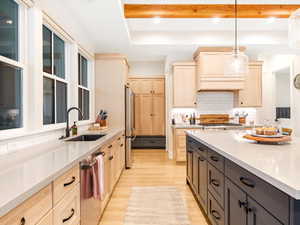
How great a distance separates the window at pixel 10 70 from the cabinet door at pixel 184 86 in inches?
133

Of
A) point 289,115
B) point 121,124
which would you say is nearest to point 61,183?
point 121,124

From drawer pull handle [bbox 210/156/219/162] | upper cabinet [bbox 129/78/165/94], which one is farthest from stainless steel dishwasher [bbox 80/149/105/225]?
upper cabinet [bbox 129/78/165/94]

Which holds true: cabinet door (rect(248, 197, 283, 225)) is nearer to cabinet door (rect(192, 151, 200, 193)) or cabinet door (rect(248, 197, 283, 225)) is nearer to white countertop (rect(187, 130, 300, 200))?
white countertop (rect(187, 130, 300, 200))

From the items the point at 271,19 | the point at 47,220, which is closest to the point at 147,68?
the point at 271,19

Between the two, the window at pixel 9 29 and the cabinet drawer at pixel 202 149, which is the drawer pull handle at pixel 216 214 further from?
the window at pixel 9 29

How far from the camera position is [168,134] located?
5441 mm

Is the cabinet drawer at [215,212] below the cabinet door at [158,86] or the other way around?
below

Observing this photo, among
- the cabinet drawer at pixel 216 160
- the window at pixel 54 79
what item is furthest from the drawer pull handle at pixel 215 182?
the window at pixel 54 79

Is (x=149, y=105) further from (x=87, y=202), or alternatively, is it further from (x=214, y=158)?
(x=87, y=202)

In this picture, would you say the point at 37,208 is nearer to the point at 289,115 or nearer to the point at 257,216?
the point at 257,216

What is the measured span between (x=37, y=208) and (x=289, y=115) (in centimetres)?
580

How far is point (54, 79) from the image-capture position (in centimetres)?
268

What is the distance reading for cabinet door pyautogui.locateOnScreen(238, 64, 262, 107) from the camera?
15.6 feet

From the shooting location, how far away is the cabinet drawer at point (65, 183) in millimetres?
1148
